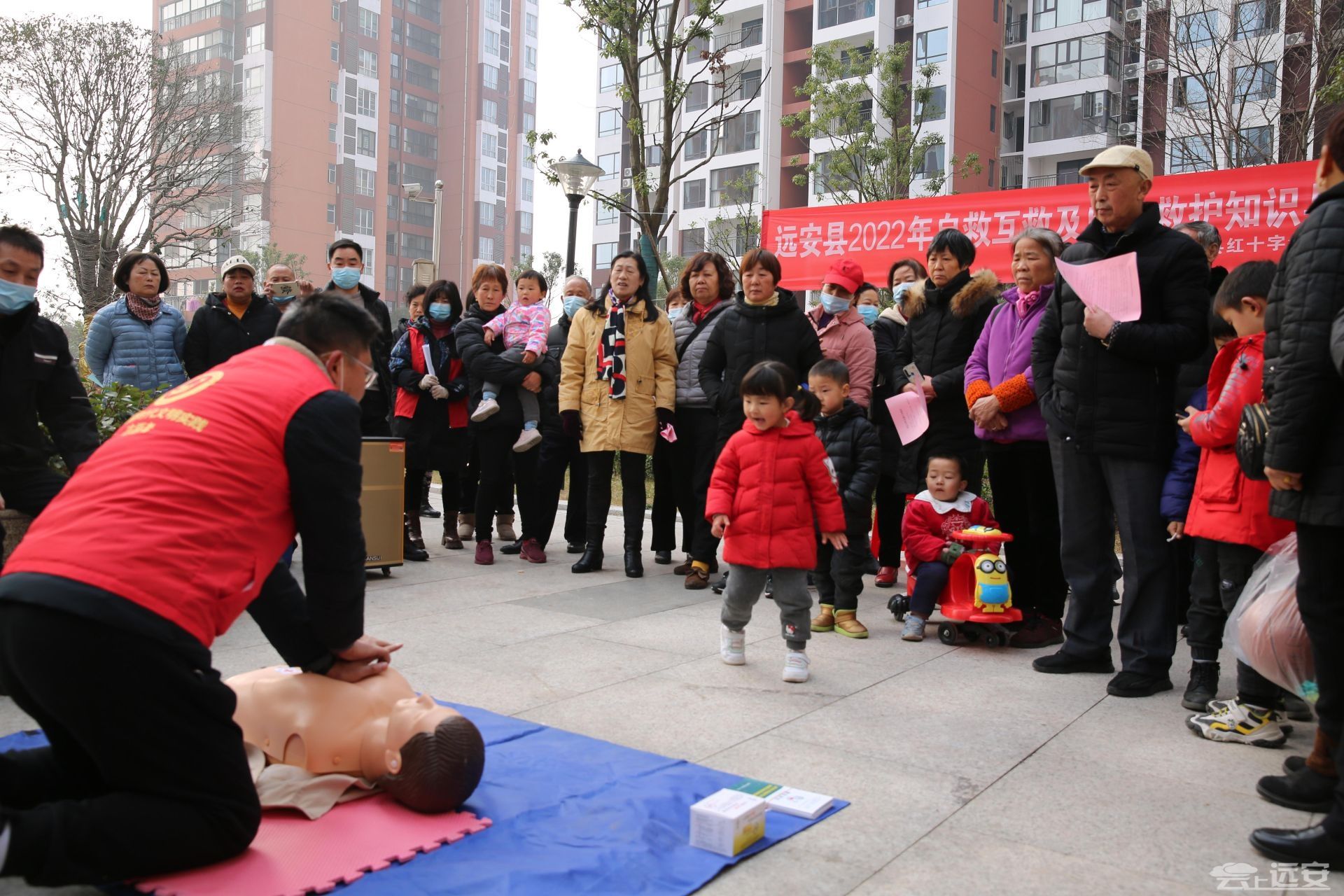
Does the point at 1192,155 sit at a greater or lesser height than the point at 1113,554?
greater

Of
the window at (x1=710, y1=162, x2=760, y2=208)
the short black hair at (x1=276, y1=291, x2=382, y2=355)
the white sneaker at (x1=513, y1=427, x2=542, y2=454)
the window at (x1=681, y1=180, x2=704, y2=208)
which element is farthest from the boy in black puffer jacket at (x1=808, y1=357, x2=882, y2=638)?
the window at (x1=681, y1=180, x2=704, y2=208)

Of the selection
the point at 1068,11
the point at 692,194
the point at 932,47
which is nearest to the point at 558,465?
the point at 932,47

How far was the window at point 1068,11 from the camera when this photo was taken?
3669 cm

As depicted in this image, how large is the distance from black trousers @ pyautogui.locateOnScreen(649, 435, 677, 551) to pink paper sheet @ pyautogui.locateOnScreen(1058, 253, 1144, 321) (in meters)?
3.35

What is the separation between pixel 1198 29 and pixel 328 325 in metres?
16.2

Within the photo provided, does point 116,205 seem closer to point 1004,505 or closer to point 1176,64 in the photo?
point 1176,64

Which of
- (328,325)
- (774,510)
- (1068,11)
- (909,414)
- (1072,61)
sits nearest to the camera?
(328,325)

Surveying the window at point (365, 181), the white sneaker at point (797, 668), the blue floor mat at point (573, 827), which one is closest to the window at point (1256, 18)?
the white sneaker at point (797, 668)

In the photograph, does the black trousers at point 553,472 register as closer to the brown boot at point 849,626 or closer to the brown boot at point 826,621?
the brown boot at point 826,621

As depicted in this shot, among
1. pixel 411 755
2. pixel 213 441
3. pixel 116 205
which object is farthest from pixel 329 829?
pixel 116 205

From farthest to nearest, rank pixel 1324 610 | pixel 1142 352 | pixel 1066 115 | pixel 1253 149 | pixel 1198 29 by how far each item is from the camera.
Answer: pixel 1066 115 → pixel 1198 29 → pixel 1253 149 → pixel 1142 352 → pixel 1324 610

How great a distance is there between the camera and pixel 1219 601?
172 inches

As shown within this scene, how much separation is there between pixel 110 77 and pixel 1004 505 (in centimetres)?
2594

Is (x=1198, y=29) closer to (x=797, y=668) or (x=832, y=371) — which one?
(x=832, y=371)
